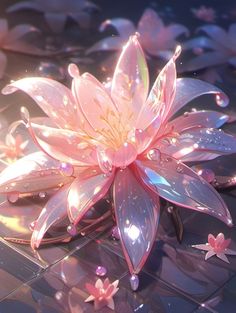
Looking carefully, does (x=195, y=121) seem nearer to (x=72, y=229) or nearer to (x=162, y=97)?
(x=162, y=97)

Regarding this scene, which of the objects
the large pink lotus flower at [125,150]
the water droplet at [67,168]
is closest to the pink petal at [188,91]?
the large pink lotus flower at [125,150]

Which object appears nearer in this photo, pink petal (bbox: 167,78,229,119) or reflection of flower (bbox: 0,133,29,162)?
pink petal (bbox: 167,78,229,119)

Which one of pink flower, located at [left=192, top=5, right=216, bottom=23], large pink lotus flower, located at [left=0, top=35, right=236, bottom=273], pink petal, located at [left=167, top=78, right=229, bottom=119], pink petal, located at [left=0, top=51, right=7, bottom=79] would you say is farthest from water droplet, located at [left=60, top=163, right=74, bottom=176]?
pink flower, located at [left=192, top=5, right=216, bottom=23]

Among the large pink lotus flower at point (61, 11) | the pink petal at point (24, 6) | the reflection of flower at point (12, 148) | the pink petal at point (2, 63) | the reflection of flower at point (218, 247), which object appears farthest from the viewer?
the pink petal at point (24, 6)

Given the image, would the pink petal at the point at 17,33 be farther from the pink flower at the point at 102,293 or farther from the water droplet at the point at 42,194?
the pink flower at the point at 102,293

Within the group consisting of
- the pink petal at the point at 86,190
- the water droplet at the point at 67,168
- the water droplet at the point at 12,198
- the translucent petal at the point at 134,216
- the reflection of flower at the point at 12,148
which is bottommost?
the reflection of flower at the point at 12,148

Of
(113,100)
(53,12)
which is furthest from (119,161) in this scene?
(53,12)

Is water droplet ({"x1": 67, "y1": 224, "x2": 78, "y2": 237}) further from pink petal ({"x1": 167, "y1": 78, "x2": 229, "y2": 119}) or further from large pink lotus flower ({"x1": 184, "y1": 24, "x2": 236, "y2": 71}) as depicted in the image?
large pink lotus flower ({"x1": 184, "y1": 24, "x2": 236, "y2": 71})
